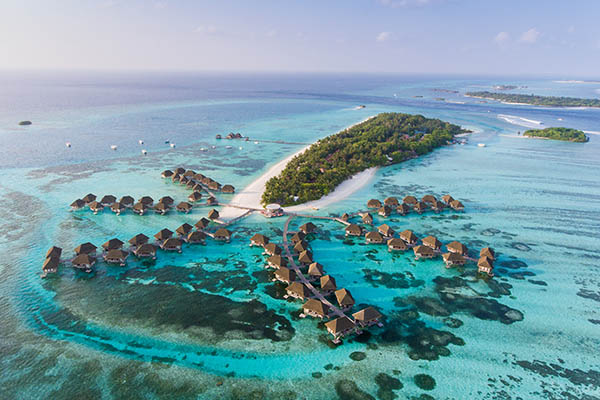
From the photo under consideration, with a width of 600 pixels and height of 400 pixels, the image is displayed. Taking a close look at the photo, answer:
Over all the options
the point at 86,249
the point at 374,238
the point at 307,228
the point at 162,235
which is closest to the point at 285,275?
the point at 307,228

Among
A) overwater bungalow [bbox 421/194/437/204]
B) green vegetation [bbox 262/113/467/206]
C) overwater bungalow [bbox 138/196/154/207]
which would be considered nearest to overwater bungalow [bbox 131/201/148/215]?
overwater bungalow [bbox 138/196/154/207]

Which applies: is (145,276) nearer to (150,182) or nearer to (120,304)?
(120,304)

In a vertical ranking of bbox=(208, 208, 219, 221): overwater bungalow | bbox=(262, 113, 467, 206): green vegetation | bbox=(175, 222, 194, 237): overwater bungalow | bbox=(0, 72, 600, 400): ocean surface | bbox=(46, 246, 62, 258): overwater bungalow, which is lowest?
bbox=(0, 72, 600, 400): ocean surface

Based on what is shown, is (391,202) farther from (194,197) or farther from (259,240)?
(194,197)

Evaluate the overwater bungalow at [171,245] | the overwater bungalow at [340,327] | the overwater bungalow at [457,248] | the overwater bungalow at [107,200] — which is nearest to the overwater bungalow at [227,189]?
the overwater bungalow at [107,200]

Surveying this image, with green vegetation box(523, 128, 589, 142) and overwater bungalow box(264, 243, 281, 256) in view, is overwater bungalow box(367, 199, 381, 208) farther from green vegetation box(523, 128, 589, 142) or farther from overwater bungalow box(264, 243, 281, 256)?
green vegetation box(523, 128, 589, 142)

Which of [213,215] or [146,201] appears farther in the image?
[146,201]
